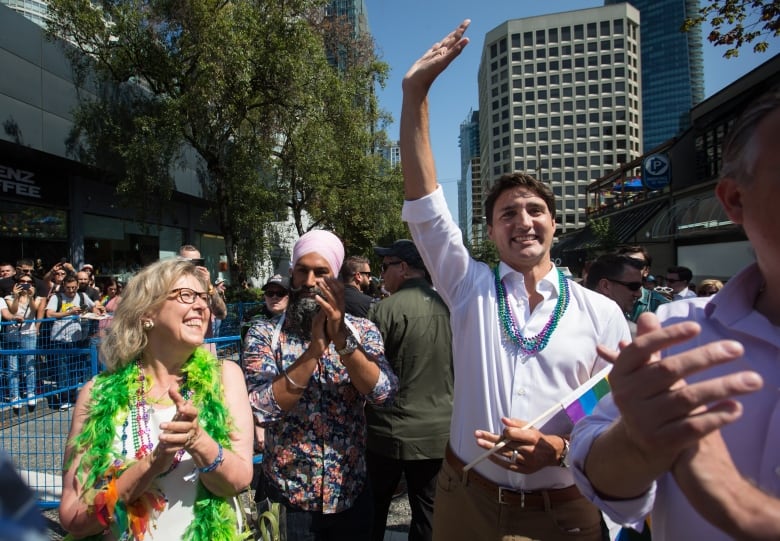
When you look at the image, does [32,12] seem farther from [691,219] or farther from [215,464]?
[691,219]

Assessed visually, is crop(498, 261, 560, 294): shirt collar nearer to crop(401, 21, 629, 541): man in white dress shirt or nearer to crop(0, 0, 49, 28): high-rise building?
crop(401, 21, 629, 541): man in white dress shirt

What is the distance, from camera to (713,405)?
780 mm

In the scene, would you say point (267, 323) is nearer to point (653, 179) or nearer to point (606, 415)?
point (606, 415)

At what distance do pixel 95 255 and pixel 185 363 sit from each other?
48.8 ft

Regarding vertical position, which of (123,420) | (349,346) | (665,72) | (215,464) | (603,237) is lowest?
(215,464)

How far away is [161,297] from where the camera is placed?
6.68 ft

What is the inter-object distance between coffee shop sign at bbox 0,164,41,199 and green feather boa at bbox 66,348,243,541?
1251cm

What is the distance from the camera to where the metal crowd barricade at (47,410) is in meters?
4.24

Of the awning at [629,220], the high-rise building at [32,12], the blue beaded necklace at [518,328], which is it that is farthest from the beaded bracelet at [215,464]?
the awning at [629,220]

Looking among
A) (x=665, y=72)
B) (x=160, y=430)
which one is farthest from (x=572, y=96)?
(x=160, y=430)

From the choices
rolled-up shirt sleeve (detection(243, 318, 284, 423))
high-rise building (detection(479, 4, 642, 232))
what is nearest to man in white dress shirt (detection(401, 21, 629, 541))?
rolled-up shirt sleeve (detection(243, 318, 284, 423))

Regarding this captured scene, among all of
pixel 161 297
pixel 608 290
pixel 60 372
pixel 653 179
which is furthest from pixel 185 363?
pixel 653 179

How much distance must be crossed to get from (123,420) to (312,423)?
0.75 metres

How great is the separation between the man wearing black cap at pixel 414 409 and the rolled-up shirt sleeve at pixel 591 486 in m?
1.80
